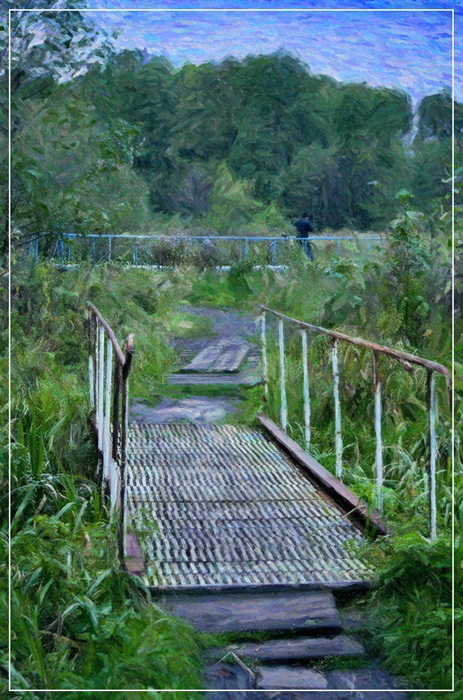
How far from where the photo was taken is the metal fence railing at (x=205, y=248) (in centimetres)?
365

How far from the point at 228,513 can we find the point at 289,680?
3.73ft

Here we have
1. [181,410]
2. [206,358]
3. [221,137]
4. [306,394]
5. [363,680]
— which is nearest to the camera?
[363,680]

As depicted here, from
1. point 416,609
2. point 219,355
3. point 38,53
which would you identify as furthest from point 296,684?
point 38,53

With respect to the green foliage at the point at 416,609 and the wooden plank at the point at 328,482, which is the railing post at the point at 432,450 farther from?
the wooden plank at the point at 328,482

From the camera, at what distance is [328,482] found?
4453 millimetres

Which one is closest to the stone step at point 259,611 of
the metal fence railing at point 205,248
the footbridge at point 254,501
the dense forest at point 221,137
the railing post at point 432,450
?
the footbridge at point 254,501

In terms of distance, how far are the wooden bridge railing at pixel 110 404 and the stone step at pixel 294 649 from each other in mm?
571

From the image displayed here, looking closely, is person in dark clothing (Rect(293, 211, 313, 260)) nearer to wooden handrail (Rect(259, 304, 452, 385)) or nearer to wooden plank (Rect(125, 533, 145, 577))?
wooden handrail (Rect(259, 304, 452, 385))

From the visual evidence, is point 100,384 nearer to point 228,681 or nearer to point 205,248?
point 205,248

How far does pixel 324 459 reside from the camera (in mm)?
4887

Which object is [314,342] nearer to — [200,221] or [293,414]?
[293,414]

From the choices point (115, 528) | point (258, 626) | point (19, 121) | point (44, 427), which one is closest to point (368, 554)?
point (258, 626)

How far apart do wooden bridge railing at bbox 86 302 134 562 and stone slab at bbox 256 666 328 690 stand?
68cm

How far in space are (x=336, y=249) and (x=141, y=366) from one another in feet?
3.63
